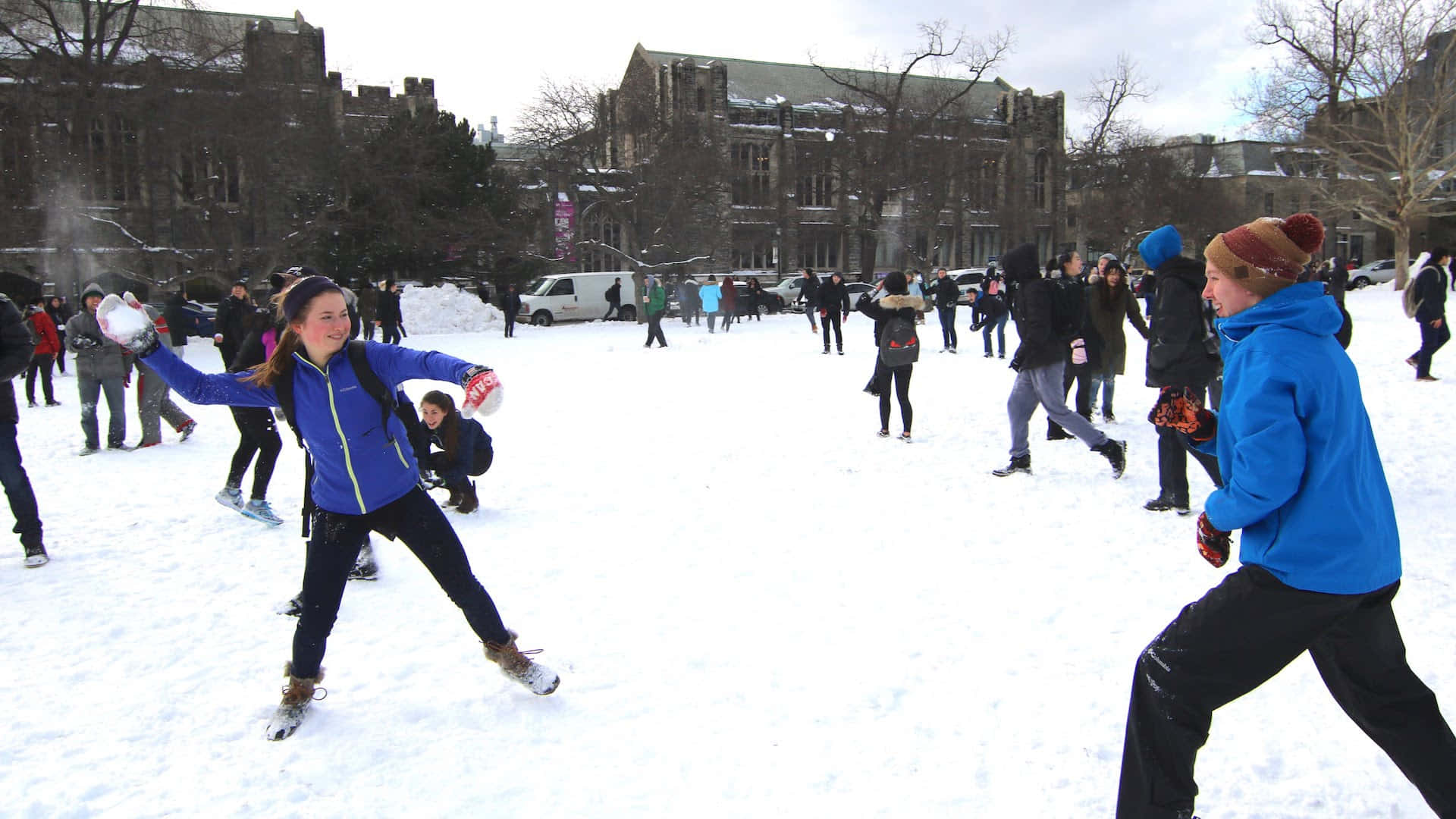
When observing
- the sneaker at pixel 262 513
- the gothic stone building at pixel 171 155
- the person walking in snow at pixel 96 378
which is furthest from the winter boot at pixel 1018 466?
the gothic stone building at pixel 171 155

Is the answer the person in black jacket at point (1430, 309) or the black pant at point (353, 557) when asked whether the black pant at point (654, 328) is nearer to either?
the person in black jacket at point (1430, 309)

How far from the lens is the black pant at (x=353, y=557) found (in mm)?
3377

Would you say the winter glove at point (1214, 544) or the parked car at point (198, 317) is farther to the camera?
the parked car at point (198, 317)

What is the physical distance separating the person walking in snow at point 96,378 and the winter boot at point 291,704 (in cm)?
745

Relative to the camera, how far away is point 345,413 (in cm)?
332

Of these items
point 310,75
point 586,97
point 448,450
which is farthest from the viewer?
point 586,97

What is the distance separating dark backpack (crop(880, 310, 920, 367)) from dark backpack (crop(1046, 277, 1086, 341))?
143cm

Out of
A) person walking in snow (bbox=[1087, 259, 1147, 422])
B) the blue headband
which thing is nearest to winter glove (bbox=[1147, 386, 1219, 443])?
the blue headband

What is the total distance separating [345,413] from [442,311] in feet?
85.1

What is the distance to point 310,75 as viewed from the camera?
94.9ft

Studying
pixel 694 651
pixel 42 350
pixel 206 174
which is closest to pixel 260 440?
pixel 694 651

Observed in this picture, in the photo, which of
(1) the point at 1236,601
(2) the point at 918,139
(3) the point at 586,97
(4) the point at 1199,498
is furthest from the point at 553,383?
(2) the point at 918,139

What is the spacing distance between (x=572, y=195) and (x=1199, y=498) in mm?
32403

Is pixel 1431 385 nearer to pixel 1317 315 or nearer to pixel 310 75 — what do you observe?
pixel 1317 315
